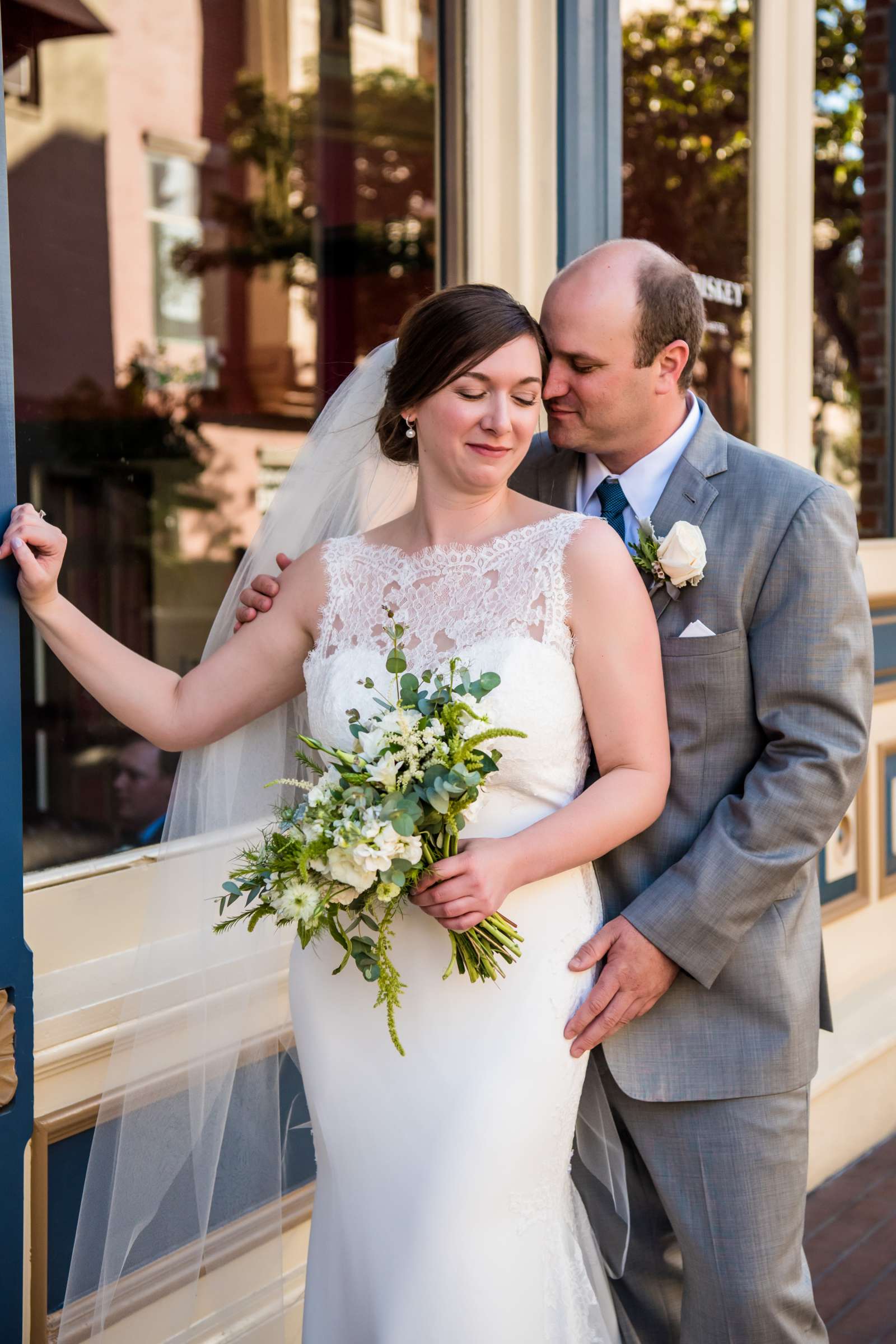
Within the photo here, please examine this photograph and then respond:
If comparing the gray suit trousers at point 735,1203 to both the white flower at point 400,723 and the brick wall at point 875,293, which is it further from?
the brick wall at point 875,293

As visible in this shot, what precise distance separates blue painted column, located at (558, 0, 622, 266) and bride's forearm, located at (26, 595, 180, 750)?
1.62 metres

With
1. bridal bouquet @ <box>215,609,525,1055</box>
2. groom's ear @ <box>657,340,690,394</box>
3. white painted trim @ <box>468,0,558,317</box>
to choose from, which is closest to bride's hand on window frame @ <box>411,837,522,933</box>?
bridal bouquet @ <box>215,609,525,1055</box>

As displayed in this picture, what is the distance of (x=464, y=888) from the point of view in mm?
1855

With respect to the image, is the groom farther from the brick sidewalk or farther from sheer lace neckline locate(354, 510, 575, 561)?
the brick sidewalk

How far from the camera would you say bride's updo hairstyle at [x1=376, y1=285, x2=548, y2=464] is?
81.4 inches

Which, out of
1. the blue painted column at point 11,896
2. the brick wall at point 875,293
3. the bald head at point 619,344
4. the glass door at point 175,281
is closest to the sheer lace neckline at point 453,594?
the bald head at point 619,344

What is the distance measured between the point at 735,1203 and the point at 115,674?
1.32m

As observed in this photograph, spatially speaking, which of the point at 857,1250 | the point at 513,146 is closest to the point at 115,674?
the point at 513,146

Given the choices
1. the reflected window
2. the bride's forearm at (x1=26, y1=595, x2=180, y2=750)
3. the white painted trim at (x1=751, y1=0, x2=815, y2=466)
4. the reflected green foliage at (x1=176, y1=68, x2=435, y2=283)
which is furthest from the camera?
the reflected window

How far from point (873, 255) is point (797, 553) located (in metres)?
3.33

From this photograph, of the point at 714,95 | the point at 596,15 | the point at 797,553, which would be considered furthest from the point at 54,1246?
the point at 714,95

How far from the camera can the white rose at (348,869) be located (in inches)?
67.7

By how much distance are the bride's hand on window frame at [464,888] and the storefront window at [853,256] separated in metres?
3.28

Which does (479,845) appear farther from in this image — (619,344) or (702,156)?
(702,156)
